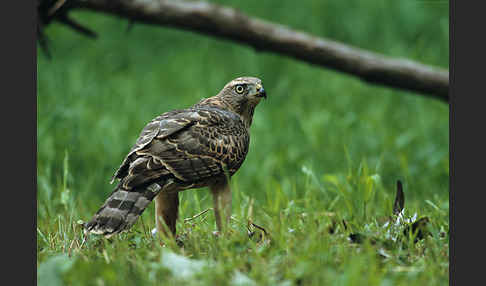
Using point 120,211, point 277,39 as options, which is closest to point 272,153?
point 277,39

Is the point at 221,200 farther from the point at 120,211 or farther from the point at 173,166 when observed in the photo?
the point at 120,211

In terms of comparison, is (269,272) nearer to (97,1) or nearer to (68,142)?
(97,1)

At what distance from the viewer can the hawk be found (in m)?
3.87

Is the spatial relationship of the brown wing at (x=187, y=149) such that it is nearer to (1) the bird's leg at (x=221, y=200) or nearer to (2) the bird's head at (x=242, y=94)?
(1) the bird's leg at (x=221, y=200)

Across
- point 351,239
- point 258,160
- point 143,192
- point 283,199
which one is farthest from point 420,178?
point 143,192

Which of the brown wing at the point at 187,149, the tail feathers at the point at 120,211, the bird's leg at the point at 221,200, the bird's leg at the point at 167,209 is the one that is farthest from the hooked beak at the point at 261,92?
the tail feathers at the point at 120,211

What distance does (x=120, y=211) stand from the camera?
3832 millimetres

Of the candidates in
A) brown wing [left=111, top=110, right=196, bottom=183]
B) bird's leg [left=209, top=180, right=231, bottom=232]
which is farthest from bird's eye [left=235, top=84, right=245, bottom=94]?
bird's leg [left=209, top=180, right=231, bottom=232]

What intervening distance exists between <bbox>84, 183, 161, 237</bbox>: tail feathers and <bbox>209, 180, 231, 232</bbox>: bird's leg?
1.97 feet

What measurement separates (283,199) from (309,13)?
7.25 m

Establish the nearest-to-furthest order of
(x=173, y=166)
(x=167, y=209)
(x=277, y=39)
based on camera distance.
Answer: (x=173, y=166)
(x=167, y=209)
(x=277, y=39)

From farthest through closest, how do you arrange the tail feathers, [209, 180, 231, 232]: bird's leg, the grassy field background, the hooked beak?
the hooked beak < [209, 180, 231, 232]: bird's leg < the tail feathers < the grassy field background

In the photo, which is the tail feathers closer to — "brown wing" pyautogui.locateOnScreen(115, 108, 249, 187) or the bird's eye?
"brown wing" pyautogui.locateOnScreen(115, 108, 249, 187)

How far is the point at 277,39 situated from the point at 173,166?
3303 millimetres
